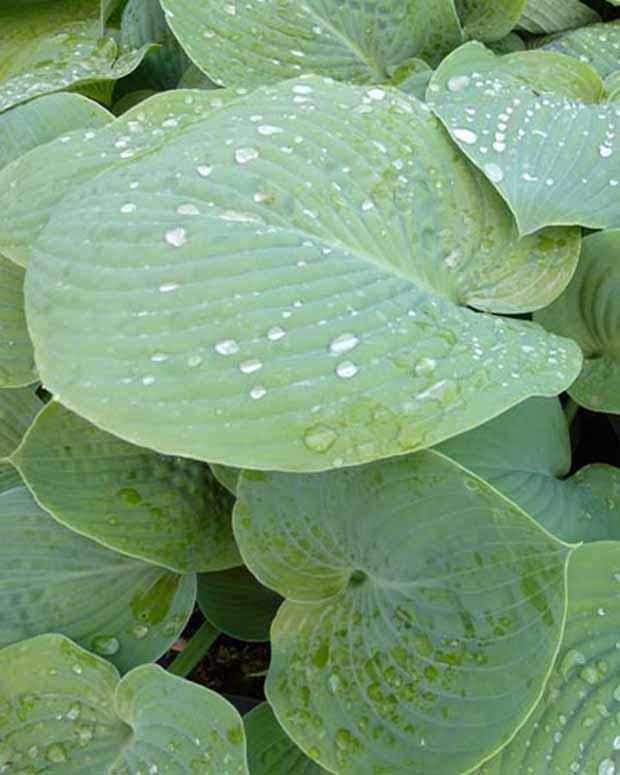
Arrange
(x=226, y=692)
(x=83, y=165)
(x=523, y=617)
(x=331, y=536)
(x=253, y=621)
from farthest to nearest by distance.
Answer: (x=226, y=692) < (x=253, y=621) < (x=83, y=165) < (x=331, y=536) < (x=523, y=617)

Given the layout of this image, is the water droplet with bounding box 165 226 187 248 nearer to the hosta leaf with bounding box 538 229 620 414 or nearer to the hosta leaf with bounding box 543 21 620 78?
the hosta leaf with bounding box 538 229 620 414

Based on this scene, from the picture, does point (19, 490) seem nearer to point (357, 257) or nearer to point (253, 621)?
point (253, 621)

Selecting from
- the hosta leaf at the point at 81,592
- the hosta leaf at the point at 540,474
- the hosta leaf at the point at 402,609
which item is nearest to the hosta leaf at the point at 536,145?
the hosta leaf at the point at 540,474

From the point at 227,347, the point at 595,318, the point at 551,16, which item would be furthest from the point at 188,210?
the point at 551,16

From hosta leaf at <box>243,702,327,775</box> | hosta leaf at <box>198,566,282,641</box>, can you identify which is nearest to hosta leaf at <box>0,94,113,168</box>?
hosta leaf at <box>198,566,282,641</box>

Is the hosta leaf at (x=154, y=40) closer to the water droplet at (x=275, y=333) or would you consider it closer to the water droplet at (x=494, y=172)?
the water droplet at (x=494, y=172)

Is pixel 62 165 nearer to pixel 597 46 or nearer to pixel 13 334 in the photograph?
pixel 13 334

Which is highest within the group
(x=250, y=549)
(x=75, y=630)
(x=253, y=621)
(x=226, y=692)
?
(x=250, y=549)

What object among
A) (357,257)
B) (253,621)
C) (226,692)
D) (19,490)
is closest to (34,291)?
(357,257)
